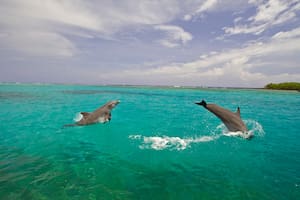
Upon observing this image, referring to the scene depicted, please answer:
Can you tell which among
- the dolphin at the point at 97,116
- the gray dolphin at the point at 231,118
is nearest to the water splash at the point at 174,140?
the gray dolphin at the point at 231,118

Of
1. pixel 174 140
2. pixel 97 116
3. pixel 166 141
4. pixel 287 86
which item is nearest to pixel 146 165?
pixel 166 141

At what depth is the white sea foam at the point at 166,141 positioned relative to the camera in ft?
29.9

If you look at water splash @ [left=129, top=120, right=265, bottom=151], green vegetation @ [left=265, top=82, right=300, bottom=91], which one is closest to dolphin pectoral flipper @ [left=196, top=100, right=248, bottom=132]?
water splash @ [left=129, top=120, right=265, bottom=151]

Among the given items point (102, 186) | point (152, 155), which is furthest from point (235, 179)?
point (102, 186)

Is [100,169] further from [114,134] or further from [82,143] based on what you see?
[114,134]

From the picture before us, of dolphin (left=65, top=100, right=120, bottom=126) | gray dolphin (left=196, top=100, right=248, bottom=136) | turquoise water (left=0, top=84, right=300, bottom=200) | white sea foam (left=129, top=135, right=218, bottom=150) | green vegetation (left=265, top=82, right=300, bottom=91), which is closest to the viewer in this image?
turquoise water (left=0, top=84, right=300, bottom=200)

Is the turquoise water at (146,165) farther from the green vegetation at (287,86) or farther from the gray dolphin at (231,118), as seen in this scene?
the green vegetation at (287,86)

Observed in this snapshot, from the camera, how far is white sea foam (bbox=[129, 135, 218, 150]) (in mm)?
9109

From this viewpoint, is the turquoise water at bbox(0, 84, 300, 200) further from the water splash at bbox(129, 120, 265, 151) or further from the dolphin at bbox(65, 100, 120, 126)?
the dolphin at bbox(65, 100, 120, 126)

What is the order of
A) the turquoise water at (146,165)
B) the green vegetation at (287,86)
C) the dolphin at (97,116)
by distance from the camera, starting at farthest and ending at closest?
the green vegetation at (287,86) → the dolphin at (97,116) → the turquoise water at (146,165)

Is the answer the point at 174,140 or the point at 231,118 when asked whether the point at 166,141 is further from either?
the point at 231,118

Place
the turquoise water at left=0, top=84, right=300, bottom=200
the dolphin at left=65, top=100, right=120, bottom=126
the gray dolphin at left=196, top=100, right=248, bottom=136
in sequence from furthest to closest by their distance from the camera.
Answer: the dolphin at left=65, top=100, right=120, bottom=126 → the gray dolphin at left=196, top=100, right=248, bottom=136 → the turquoise water at left=0, top=84, right=300, bottom=200

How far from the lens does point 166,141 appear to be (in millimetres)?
9977

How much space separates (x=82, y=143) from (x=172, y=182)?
18.4 ft
